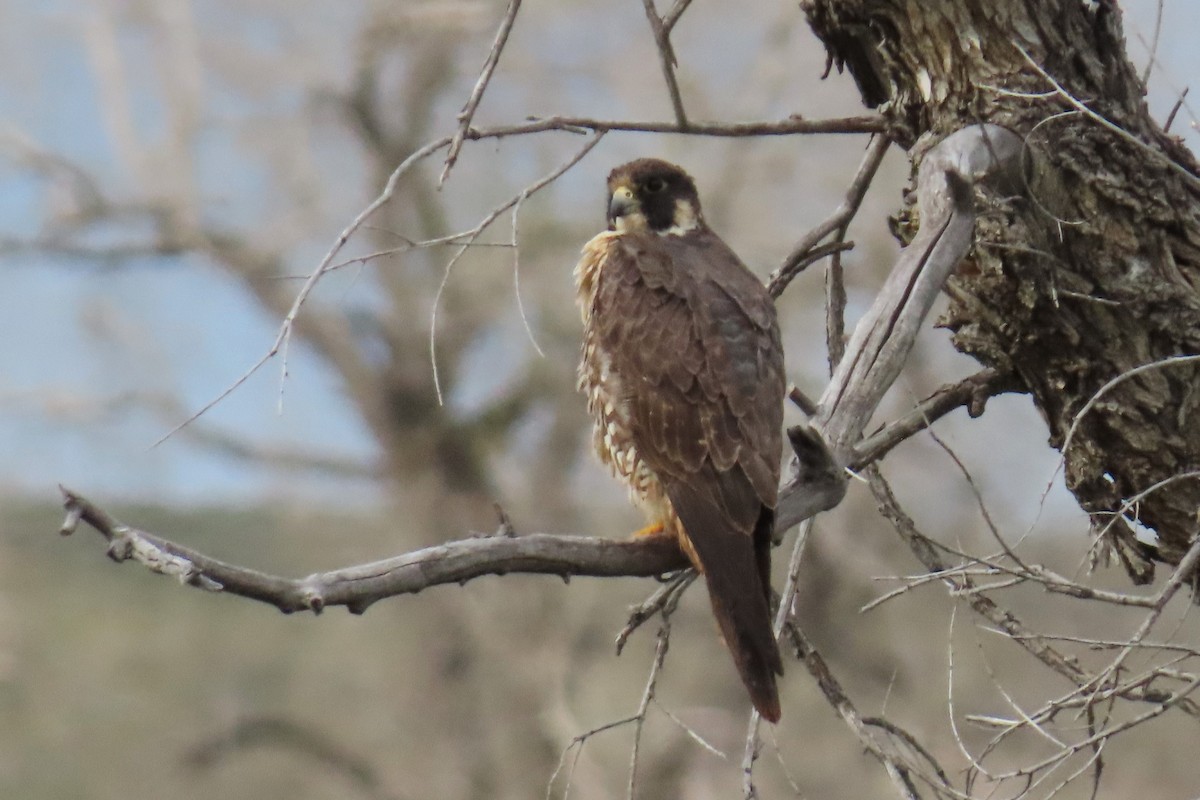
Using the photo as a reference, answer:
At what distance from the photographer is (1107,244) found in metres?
2.82

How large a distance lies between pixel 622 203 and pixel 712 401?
1076 mm

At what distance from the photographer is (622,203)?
4105 mm

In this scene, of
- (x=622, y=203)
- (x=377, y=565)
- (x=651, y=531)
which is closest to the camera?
(x=377, y=565)

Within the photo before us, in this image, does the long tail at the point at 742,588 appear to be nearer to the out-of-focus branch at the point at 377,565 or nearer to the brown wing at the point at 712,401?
the brown wing at the point at 712,401

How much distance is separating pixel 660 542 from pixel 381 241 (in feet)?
29.6

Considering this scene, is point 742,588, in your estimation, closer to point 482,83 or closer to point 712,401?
point 712,401

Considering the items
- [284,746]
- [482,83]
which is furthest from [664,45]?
[284,746]

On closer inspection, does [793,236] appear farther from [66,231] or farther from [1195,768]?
[66,231]

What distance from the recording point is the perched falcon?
2883 mm

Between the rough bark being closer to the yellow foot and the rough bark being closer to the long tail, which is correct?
the long tail

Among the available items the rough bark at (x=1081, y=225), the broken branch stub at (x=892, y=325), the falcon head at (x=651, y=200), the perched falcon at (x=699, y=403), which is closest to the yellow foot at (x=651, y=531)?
the perched falcon at (x=699, y=403)

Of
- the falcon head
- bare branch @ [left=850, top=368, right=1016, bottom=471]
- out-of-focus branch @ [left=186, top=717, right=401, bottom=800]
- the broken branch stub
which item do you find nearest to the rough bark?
bare branch @ [left=850, top=368, right=1016, bottom=471]

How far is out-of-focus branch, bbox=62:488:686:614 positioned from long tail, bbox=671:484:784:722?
0.14 metres

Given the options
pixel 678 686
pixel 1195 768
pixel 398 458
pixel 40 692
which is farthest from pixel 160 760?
pixel 1195 768
